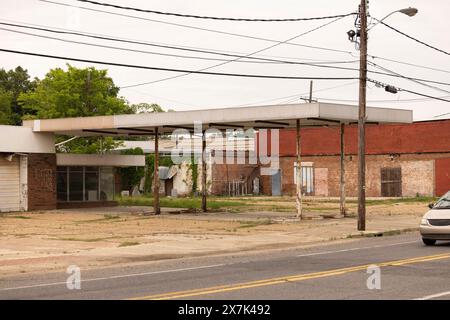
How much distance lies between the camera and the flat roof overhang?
32562 millimetres

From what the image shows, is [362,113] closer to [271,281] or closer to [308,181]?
[271,281]

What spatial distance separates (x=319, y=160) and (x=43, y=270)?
52.3 metres

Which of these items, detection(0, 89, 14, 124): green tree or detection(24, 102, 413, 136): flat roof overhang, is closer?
detection(24, 102, 413, 136): flat roof overhang

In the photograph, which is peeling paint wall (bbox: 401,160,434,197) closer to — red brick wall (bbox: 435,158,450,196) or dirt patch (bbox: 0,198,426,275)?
red brick wall (bbox: 435,158,450,196)

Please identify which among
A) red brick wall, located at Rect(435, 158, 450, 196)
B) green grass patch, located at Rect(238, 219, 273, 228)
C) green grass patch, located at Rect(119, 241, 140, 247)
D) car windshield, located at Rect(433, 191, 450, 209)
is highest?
red brick wall, located at Rect(435, 158, 450, 196)

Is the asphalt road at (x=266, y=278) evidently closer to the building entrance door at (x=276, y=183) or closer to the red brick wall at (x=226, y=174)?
the red brick wall at (x=226, y=174)

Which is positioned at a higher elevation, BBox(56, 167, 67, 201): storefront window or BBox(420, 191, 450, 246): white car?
BBox(56, 167, 67, 201): storefront window

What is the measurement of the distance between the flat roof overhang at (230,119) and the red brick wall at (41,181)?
1.92m

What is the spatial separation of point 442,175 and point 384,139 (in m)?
6.10

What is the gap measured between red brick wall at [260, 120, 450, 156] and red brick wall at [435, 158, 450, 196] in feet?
3.24

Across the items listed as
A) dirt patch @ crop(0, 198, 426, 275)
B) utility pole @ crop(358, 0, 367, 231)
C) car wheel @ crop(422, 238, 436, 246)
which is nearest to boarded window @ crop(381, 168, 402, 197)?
dirt patch @ crop(0, 198, 426, 275)

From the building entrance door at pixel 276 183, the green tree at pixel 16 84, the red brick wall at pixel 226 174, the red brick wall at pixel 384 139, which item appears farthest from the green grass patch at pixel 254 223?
the green tree at pixel 16 84

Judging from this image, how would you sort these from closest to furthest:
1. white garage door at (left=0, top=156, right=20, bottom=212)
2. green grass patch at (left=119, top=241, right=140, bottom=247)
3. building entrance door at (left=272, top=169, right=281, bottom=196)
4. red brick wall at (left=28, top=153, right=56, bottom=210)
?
1. green grass patch at (left=119, top=241, right=140, bottom=247)
2. white garage door at (left=0, top=156, right=20, bottom=212)
3. red brick wall at (left=28, top=153, right=56, bottom=210)
4. building entrance door at (left=272, top=169, right=281, bottom=196)

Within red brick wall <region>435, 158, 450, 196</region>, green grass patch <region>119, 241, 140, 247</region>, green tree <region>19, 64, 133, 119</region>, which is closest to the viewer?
green grass patch <region>119, 241, 140, 247</region>
